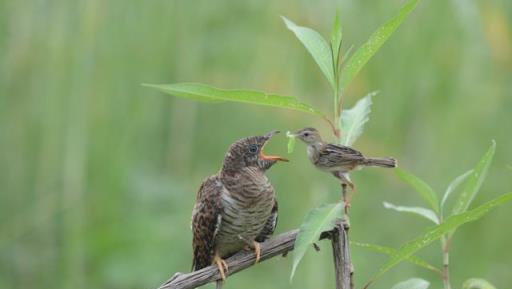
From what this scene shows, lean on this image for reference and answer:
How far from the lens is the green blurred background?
3.51 meters

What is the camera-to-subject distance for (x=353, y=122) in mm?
1456

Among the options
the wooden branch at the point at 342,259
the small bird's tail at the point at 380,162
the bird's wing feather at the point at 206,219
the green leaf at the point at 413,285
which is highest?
the small bird's tail at the point at 380,162

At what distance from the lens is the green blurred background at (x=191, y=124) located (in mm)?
3510

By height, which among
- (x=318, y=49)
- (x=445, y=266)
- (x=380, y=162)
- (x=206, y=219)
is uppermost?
(x=318, y=49)

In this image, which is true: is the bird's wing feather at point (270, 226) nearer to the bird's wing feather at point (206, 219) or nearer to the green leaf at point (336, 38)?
the bird's wing feather at point (206, 219)

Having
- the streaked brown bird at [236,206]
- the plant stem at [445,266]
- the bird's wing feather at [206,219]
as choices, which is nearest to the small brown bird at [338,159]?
the plant stem at [445,266]

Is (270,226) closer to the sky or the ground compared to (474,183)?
closer to the ground

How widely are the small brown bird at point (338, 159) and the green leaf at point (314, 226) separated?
22 cm

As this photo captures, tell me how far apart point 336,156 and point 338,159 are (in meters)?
0.02

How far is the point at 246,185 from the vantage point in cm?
214

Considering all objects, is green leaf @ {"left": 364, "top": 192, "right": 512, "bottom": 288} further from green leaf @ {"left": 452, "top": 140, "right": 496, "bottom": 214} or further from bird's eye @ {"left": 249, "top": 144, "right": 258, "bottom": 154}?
bird's eye @ {"left": 249, "top": 144, "right": 258, "bottom": 154}

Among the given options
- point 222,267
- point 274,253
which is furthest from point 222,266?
point 274,253

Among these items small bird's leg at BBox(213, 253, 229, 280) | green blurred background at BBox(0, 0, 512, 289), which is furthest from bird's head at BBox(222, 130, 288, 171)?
green blurred background at BBox(0, 0, 512, 289)

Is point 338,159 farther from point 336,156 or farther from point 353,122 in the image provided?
point 353,122
